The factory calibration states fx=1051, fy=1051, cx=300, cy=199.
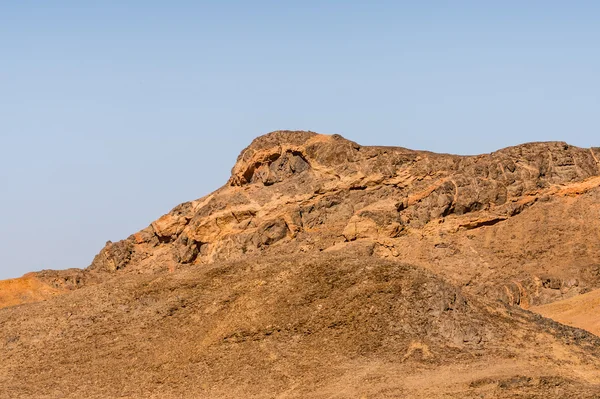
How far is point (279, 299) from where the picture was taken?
74.8ft

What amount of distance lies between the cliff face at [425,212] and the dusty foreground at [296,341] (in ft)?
45.9

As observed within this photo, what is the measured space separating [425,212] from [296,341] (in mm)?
19636

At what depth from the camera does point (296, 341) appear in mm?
21250

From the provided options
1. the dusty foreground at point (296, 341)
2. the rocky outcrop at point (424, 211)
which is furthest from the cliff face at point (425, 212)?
the dusty foreground at point (296, 341)

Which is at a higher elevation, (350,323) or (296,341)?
(350,323)

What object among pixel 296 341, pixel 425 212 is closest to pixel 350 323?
pixel 296 341

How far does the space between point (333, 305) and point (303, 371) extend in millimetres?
2302

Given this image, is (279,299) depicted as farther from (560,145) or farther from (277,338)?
(560,145)

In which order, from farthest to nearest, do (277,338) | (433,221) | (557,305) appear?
(433,221) → (557,305) → (277,338)

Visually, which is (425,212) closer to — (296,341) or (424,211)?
(424,211)

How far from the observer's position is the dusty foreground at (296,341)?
63.4 feet

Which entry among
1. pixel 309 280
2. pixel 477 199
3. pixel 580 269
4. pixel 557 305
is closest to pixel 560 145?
pixel 477 199

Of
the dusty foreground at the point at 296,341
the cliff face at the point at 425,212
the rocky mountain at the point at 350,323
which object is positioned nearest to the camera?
the dusty foreground at the point at 296,341

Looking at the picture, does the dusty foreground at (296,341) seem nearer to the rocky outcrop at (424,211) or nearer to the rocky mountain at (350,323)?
the rocky mountain at (350,323)
